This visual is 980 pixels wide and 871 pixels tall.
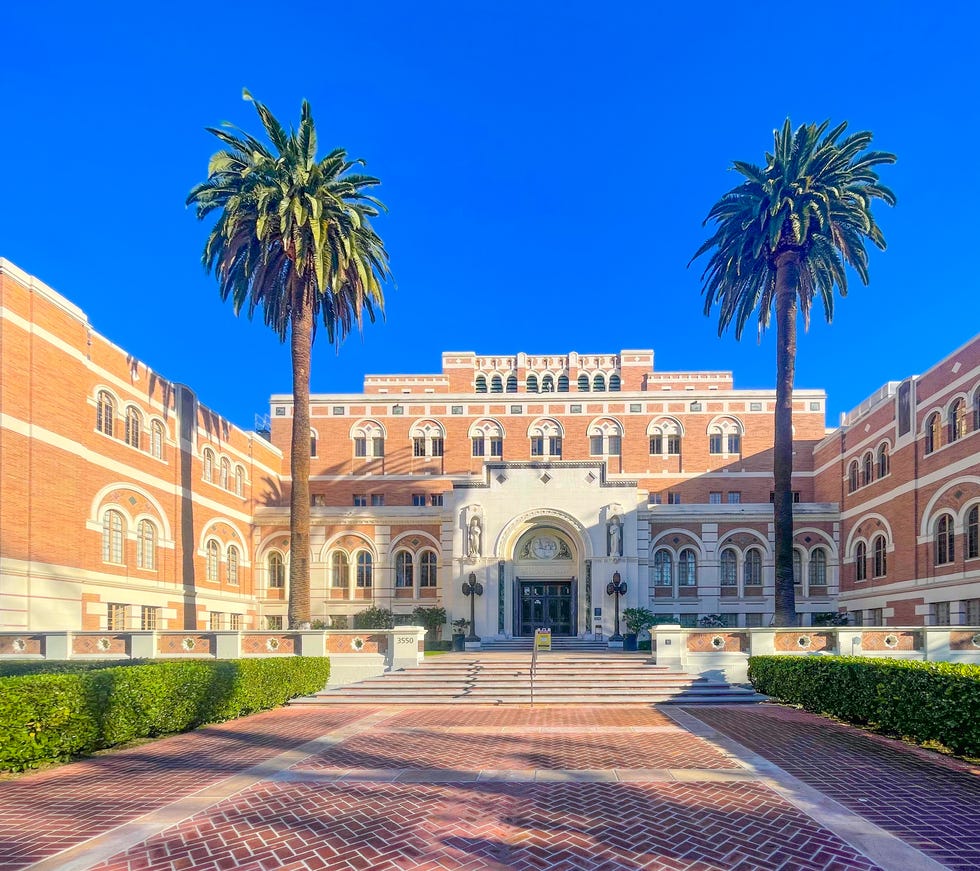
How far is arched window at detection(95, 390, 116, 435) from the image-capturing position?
25625 mm

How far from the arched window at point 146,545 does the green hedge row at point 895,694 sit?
23.8 m

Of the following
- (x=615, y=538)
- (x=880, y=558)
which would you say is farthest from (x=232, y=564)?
(x=880, y=558)

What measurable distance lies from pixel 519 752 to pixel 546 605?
Answer: 72.3ft

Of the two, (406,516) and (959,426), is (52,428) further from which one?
(959,426)

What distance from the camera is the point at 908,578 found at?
28.4 m

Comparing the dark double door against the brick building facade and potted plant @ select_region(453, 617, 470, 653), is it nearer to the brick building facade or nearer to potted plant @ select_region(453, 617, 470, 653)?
the brick building facade

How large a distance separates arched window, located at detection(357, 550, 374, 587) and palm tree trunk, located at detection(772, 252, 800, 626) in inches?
837

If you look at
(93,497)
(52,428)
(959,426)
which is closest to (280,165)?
(52,428)

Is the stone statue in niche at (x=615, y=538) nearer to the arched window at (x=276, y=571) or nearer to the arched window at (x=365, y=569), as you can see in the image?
the arched window at (x=365, y=569)

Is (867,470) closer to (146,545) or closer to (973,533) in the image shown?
(973,533)

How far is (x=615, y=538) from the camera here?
1217 inches

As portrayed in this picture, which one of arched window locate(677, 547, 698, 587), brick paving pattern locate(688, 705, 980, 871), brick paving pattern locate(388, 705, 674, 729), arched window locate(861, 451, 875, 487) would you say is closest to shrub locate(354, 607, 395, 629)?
arched window locate(677, 547, 698, 587)

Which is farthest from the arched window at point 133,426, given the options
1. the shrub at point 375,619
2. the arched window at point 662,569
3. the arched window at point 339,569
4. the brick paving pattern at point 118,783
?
the arched window at point 662,569

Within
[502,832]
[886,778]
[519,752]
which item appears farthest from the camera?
[519,752]
